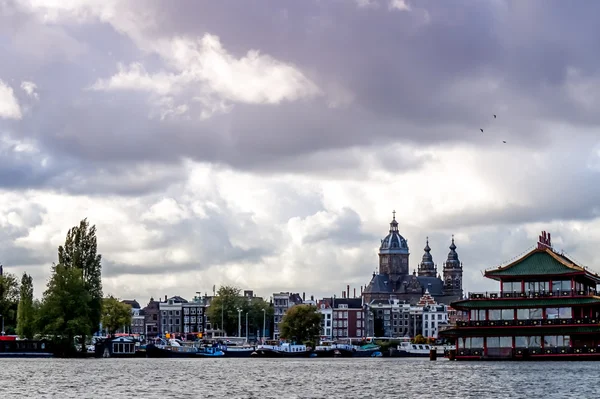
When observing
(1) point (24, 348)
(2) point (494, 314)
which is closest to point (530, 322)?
(2) point (494, 314)

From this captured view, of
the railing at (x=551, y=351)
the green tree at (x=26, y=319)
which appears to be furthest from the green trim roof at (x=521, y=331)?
the green tree at (x=26, y=319)

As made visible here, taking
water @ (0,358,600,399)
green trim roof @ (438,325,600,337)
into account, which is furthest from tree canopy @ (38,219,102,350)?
green trim roof @ (438,325,600,337)

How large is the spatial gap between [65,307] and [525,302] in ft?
218

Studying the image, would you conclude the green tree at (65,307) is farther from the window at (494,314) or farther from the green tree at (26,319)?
the window at (494,314)

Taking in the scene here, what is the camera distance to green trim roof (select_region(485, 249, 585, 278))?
133 metres

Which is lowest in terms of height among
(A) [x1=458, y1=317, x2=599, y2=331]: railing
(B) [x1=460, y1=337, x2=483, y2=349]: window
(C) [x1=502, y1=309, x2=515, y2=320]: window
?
(B) [x1=460, y1=337, x2=483, y2=349]: window

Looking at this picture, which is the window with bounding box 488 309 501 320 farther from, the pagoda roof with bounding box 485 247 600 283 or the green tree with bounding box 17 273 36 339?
the green tree with bounding box 17 273 36 339

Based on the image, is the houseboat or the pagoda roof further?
the houseboat

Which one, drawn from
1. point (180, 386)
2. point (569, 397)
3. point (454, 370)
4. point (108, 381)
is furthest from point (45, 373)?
point (569, 397)

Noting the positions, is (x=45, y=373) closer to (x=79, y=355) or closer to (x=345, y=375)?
(x=345, y=375)

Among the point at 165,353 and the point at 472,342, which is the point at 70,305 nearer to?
the point at 165,353

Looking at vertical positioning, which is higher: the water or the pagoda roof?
the pagoda roof

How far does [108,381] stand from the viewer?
333 ft

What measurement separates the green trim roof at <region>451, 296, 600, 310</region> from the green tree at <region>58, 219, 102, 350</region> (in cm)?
5741
